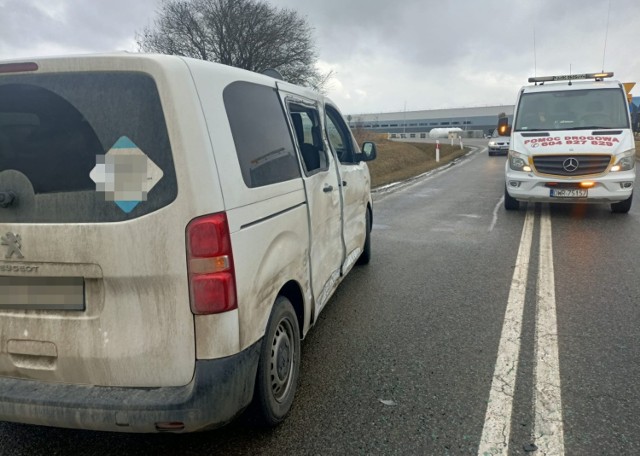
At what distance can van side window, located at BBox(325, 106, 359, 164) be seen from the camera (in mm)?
4305

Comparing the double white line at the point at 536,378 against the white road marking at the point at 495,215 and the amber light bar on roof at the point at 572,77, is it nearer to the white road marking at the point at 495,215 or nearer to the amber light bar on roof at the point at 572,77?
the white road marking at the point at 495,215

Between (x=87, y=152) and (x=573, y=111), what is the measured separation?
871 cm

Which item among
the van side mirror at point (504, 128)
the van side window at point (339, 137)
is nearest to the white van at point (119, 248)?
the van side window at point (339, 137)

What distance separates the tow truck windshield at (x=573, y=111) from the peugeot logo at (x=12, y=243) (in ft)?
27.9

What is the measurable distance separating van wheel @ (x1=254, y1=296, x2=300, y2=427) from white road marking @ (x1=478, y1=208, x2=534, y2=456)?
107 centimetres

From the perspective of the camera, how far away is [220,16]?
99.0 feet

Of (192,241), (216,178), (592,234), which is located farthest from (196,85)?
(592,234)

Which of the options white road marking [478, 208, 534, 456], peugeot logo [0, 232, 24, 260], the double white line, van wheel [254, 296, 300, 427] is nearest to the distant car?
the double white line

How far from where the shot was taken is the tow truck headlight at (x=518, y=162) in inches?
315

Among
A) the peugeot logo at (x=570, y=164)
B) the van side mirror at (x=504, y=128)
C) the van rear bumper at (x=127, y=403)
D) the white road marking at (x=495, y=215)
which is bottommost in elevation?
the white road marking at (x=495, y=215)

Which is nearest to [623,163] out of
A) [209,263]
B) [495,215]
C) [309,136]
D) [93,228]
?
[495,215]

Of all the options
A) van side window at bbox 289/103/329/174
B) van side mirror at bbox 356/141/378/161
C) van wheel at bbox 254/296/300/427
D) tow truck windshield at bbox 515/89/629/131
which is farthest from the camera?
tow truck windshield at bbox 515/89/629/131

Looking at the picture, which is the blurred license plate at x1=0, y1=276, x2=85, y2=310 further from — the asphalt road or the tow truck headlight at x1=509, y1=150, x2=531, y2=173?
the tow truck headlight at x1=509, y1=150, x2=531, y2=173

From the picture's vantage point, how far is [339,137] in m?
4.64
